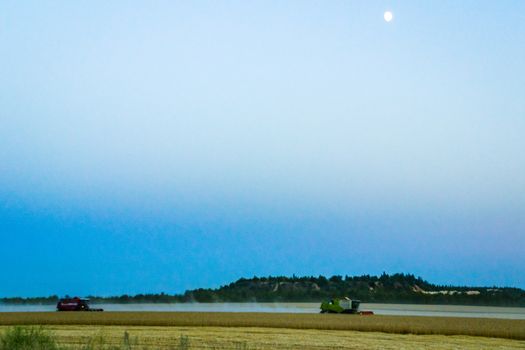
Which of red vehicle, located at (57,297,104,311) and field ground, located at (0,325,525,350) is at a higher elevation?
red vehicle, located at (57,297,104,311)

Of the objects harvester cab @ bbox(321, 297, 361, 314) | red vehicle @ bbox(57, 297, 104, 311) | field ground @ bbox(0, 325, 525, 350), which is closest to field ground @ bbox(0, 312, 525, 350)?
field ground @ bbox(0, 325, 525, 350)

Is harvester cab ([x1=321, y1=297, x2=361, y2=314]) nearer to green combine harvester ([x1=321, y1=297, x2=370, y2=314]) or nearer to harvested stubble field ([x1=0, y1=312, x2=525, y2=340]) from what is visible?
green combine harvester ([x1=321, y1=297, x2=370, y2=314])

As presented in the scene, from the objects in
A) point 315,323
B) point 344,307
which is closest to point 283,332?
point 315,323

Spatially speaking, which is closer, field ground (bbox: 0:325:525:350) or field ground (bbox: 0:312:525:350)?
field ground (bbox: 0:325:525:350)

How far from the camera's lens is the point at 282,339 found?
27.0 metres

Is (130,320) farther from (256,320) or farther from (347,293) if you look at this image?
(347,293)

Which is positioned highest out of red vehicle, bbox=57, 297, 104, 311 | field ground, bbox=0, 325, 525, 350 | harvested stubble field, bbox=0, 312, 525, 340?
red vehicle, bbox=57, 297, 104, 311

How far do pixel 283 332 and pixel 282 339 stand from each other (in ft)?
12.2

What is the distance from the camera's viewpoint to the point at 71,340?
25.8m

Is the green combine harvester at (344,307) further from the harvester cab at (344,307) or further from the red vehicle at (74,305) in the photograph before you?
the red vehicle at (74,305)

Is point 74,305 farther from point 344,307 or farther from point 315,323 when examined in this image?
point 315,323

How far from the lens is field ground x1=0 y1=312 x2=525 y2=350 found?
25453 mm

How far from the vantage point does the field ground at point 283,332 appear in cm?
2545

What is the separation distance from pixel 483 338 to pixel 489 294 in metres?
67.9
